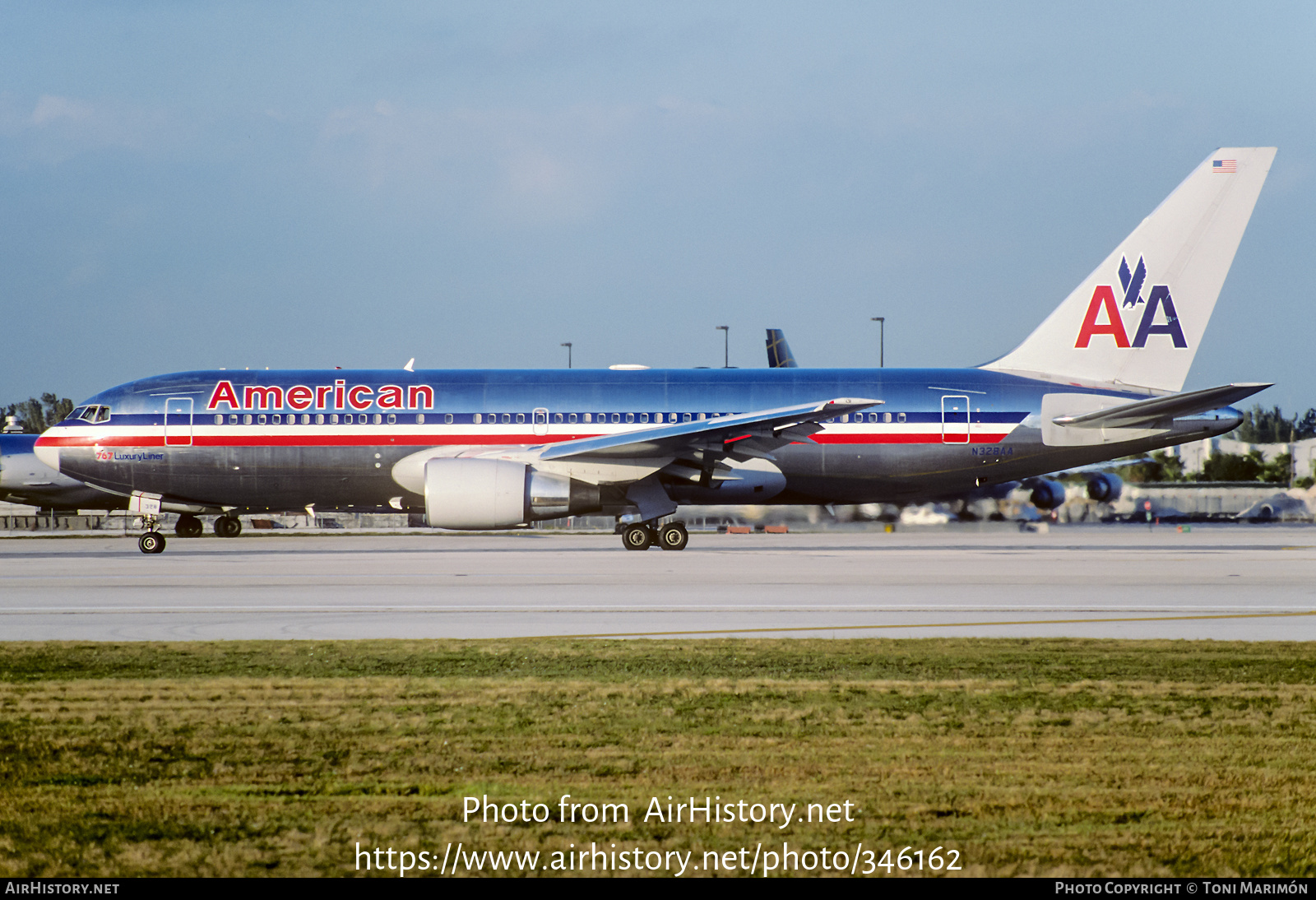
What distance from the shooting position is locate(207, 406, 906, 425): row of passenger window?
27922mm

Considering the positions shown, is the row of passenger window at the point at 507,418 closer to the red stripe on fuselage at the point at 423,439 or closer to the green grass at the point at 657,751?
the red stripe on fuselage at the point at 423,439

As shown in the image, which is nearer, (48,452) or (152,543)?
(152,543)

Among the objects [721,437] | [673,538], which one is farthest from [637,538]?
[721,437]

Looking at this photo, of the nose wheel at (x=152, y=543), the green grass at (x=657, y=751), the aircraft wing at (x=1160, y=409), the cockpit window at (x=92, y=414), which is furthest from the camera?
the cockpit window at (x=92, y=414)

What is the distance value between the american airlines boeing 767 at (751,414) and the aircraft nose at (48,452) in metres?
0.06

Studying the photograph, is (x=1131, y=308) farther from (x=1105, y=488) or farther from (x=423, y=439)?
(x=423, y=439)

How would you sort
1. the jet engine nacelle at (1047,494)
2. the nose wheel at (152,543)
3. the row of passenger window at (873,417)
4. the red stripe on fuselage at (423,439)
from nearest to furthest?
the red stripe on fuselage at (423,439) < the row of passenger window at (873,417) < the nose wheel at (152,543) < the jet engine nacelle at (1047,494)

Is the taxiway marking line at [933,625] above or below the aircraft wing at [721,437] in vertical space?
below

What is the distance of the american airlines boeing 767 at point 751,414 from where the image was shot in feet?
91.5

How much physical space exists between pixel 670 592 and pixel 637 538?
10.4 m

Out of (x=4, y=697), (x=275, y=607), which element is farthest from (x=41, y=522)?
(x=4, y=697)

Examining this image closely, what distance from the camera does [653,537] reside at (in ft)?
89.2

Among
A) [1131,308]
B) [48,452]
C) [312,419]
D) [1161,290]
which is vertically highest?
[1161,290]

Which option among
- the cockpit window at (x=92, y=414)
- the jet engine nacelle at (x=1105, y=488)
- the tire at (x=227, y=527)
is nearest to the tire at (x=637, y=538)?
the cockpit window at (x=92, y=414)
